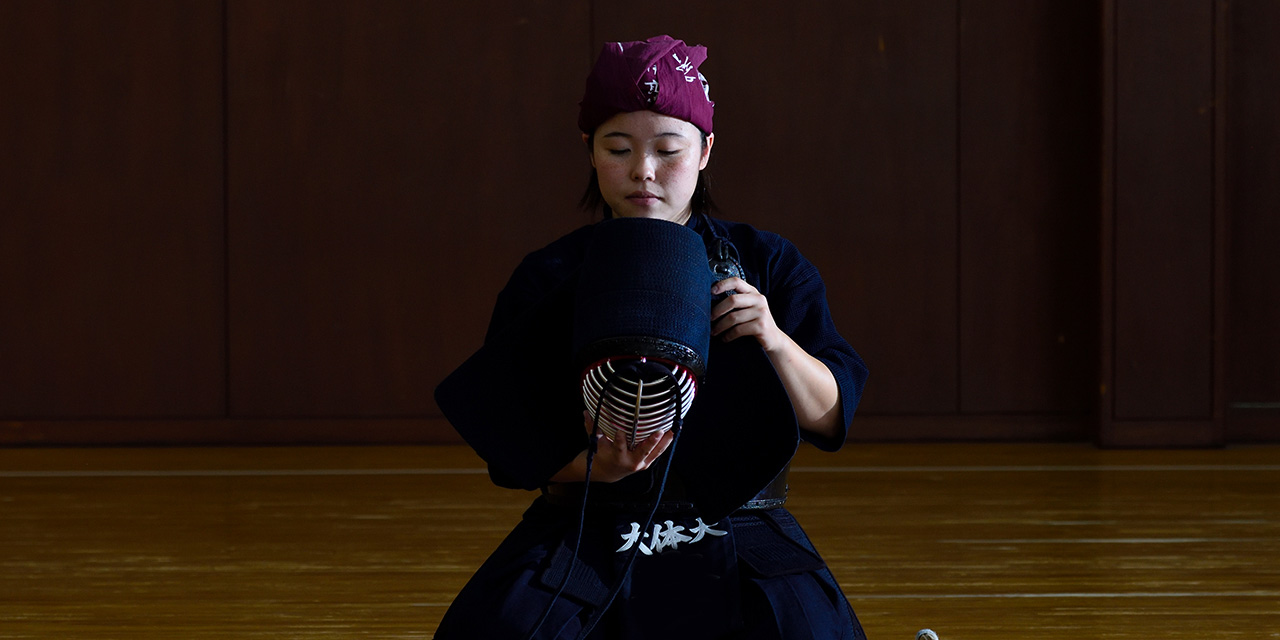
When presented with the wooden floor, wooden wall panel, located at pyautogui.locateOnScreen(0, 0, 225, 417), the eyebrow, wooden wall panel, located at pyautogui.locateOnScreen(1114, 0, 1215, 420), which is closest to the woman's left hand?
the eyebrow

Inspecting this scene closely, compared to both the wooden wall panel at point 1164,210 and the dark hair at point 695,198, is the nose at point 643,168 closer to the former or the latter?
the dark hair at point 695,198

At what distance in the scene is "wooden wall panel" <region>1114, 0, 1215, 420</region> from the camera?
4328 millimetres

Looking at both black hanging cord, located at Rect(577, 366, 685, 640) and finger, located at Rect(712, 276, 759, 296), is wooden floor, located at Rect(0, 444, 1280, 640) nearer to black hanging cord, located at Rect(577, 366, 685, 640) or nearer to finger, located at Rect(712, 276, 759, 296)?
black hanging cord, located at Rect(577, 366, 685, 640)

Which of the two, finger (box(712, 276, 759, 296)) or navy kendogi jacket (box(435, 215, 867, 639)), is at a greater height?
finger (box(712, 276, 759, 296))

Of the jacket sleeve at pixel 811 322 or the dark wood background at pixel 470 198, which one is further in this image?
the dark wood background at pixel 470 198

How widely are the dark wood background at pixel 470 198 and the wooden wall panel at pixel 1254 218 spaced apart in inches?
0.4

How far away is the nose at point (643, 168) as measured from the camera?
1222 millimetres

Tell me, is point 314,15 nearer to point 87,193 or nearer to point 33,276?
point 87,193

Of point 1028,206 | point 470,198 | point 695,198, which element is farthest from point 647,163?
point 1028,206

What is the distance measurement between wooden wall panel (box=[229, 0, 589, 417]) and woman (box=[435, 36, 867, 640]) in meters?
3.31

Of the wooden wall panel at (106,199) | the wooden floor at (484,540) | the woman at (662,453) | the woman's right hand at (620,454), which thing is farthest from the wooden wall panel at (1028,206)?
the woman's right hand at (620,454)

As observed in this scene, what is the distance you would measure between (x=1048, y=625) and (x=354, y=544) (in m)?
1.54

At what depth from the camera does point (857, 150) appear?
4.58m

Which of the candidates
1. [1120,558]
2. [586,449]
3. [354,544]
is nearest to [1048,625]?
[1120,558]
